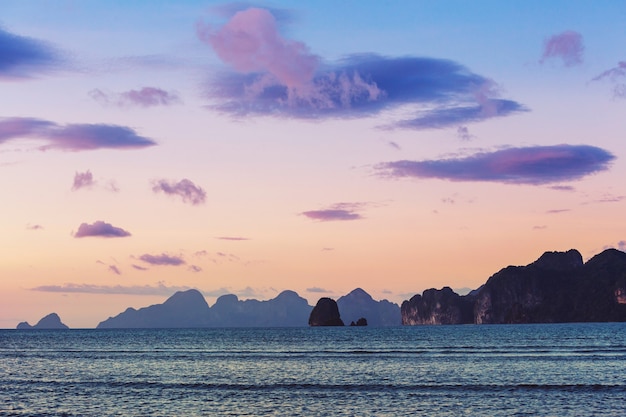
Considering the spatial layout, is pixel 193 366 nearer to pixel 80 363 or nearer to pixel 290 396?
pixel 80 363

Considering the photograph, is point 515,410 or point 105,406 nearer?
point 515,410

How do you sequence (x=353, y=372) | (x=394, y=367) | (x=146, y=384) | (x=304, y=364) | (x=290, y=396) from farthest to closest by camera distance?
1. (x=304, y=364)
2. (x=394, y=367)
3. (x=353, y=372)
4. (x=146, y=384)
5. (x=290, y=396)

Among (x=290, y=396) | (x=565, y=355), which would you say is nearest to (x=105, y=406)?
(x=290, y=396)

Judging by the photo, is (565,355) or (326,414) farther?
(565,355)

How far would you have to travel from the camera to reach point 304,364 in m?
111

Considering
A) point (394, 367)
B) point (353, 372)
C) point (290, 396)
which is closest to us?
point (290, 396)

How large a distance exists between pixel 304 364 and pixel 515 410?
52.3 metres

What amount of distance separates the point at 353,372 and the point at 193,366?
2539 cm

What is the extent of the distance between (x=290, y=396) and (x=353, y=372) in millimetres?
24920

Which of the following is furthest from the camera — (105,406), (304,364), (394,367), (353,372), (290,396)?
(304,364)

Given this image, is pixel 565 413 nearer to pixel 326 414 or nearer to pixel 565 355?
pixel 326 414

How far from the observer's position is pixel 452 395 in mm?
70500

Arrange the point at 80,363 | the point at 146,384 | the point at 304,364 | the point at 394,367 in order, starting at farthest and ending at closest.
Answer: the point at 80,363 → the point at 304,364 → the point at 394,367 → the point at 146,384

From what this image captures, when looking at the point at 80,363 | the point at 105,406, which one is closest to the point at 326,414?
the point at 105,406
